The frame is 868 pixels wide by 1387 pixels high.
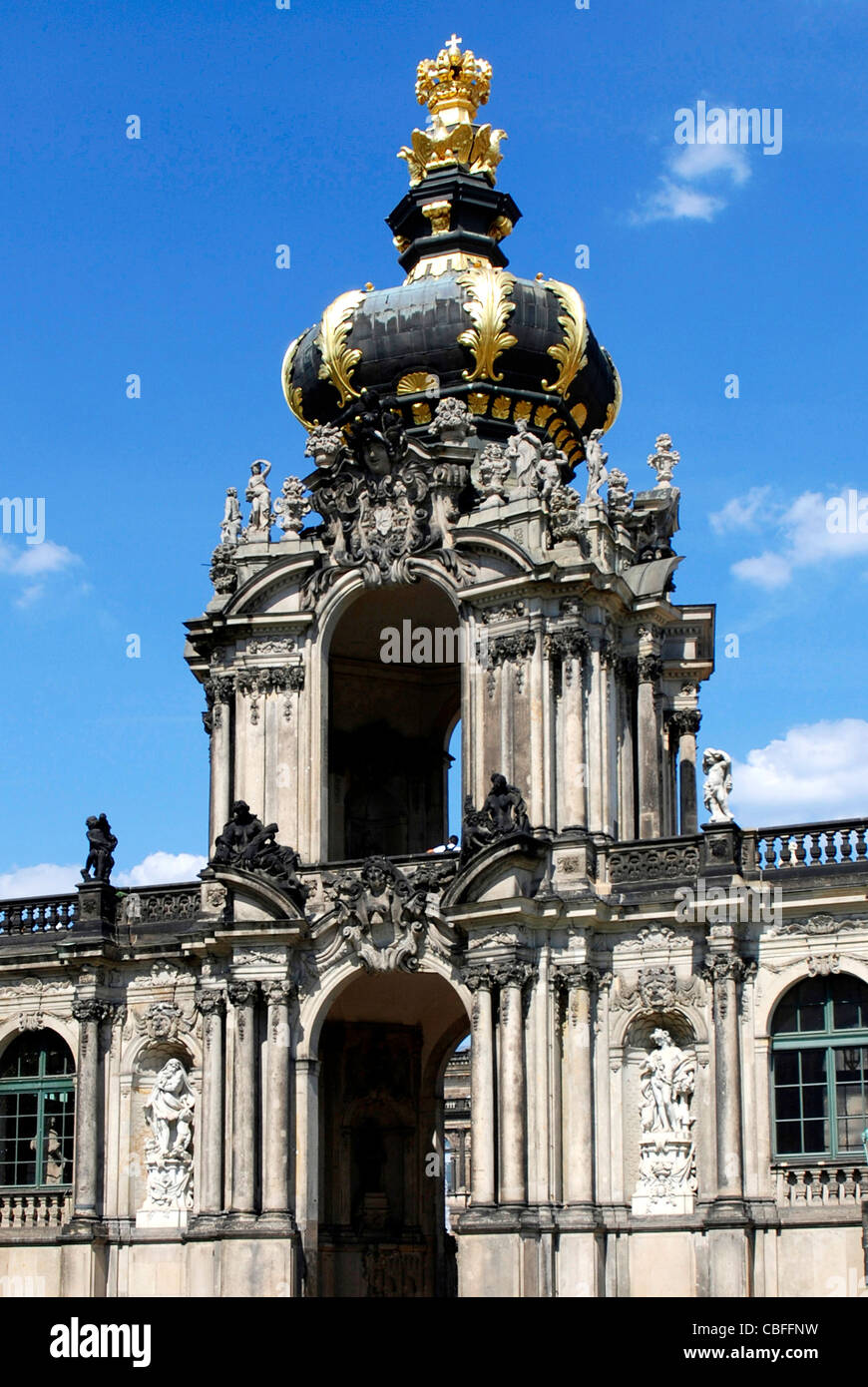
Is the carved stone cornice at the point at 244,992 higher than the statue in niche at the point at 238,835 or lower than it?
lower

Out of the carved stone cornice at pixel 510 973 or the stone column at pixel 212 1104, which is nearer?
the carved stone cornice at pixel 510 973

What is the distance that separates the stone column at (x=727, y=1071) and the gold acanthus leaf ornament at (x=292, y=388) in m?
13.2

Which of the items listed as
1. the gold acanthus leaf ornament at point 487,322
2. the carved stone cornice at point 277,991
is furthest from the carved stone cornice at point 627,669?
the carved stone cornice at point 277,991

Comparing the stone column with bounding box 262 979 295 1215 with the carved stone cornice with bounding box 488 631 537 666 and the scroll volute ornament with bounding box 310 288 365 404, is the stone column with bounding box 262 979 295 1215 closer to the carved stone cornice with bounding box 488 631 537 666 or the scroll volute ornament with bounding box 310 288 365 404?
the carved stone cornice with bounding box 488 631 537 666

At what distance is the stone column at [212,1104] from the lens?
3494 cm

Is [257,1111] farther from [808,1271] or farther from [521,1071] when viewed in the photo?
[808,1271]

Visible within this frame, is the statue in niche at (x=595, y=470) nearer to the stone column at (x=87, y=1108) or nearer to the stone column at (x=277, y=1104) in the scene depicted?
the stone column at (x=277, y=1104)

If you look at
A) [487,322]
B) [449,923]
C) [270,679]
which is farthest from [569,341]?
[449,923]

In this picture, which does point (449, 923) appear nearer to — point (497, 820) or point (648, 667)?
point (497, 820)

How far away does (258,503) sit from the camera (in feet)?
124

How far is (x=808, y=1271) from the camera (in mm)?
30984

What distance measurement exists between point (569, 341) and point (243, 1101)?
13509mm

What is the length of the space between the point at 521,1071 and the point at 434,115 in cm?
1758

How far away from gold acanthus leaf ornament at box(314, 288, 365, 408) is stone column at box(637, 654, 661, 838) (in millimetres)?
7220
